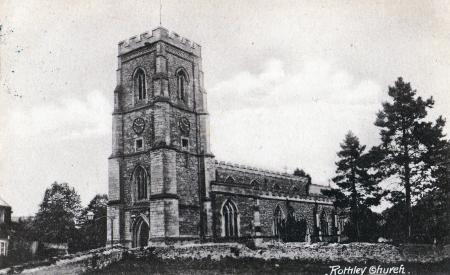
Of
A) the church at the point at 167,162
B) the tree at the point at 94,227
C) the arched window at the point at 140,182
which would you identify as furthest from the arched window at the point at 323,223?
the arched window at the point at 140,182

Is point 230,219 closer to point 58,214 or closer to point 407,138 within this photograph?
point 407,138

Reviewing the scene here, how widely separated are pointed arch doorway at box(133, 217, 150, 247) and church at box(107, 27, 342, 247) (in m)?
0.07

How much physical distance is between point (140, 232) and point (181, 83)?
1160 cm

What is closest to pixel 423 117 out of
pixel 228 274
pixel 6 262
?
pixel 228 274

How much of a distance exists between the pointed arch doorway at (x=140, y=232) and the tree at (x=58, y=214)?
74.2ft

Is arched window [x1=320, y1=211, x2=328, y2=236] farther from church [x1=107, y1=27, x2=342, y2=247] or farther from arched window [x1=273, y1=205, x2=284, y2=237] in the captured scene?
church [x1=107, y1=27, x2=342, y2=247]

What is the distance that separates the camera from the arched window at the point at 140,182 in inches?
1324

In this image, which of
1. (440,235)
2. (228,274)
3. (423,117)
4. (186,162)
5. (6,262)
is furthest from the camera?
(186,162)

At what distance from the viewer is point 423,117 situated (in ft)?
89.6

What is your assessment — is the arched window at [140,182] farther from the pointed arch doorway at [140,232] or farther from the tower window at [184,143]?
the tower window at [184,143]

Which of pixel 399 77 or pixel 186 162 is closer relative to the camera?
pixel 399 77

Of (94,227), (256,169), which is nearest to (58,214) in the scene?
(94,227)

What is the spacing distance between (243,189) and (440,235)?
1551cm

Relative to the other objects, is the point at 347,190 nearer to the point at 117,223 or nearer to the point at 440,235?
the point at 440,235
